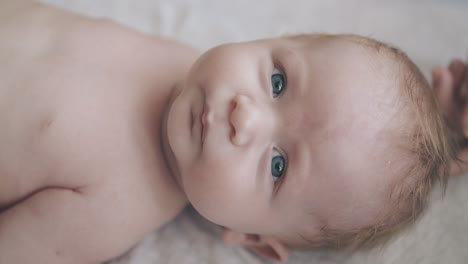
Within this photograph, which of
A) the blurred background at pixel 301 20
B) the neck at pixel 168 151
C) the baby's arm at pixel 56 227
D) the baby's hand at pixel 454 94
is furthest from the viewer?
the blurred background at pixel 301 20

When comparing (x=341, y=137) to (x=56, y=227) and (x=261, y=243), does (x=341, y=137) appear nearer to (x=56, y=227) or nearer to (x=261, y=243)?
(x=261, y=243)

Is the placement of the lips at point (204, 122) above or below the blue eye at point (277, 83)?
below

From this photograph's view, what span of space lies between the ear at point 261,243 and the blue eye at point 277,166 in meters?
0.19

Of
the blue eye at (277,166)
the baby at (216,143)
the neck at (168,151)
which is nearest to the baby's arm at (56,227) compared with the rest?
the baby at (216,143)

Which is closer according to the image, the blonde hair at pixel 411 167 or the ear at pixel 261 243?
the blonde hair at pixel 411 167

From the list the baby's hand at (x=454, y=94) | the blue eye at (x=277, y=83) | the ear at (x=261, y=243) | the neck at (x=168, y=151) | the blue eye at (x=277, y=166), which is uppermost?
the blue eye at (x=277, y=83)

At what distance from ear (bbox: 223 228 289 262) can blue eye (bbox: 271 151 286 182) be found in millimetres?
186

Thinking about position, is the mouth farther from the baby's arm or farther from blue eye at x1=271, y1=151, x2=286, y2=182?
the baby's arm

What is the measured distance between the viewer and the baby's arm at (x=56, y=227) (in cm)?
112

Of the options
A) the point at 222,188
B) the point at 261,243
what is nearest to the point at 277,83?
the point at 222,188

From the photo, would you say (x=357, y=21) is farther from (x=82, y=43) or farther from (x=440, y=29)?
(x=82, y=43)

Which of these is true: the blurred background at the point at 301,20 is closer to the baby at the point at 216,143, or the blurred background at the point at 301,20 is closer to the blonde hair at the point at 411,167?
the baby at the point at 216,143

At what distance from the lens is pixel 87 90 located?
46.1 inches

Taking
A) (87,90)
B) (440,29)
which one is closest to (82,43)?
(87,90)
